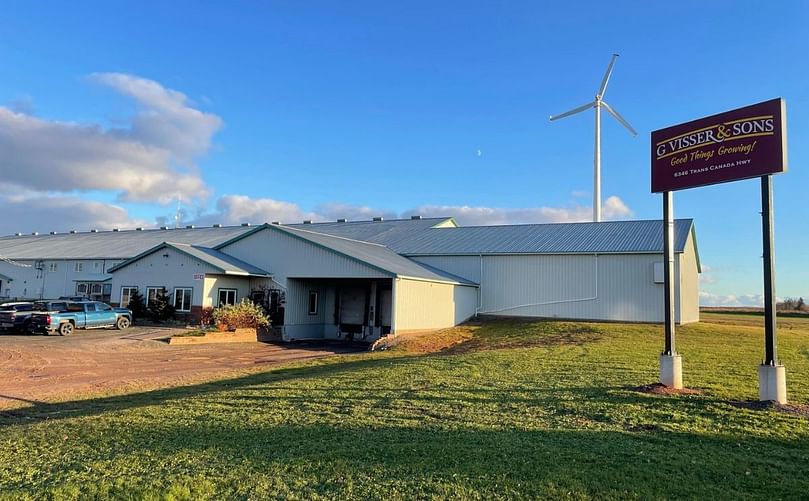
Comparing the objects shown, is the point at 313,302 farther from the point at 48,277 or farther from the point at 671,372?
the point at 48,277

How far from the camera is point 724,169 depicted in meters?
11.2

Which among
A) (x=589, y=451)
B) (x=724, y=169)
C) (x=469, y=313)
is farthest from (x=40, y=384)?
(x=469, y=313)

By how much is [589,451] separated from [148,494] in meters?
5.14

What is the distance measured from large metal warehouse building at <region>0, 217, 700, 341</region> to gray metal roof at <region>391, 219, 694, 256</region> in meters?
0.08

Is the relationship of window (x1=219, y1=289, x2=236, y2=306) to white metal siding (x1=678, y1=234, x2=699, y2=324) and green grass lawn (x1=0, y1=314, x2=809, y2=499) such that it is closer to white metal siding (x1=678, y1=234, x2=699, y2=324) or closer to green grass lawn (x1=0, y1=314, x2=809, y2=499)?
green grass lawn (x1=0, y1=314, x2=809, y2=499)

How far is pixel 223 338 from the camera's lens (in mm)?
25359

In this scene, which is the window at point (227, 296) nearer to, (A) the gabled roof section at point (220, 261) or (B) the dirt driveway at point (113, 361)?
(A) the gabled roof section at point (220, 261)

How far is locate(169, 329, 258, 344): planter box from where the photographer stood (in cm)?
2395

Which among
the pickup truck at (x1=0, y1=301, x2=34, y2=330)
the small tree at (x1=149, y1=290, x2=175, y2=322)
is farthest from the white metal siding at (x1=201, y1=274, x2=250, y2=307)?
the pickup truck at (x1=0, y1=301, x2=34, y2=330)

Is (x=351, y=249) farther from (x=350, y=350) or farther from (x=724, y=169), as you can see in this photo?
(x=724, y=169)

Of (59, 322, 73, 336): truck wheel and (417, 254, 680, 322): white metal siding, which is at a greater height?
(417, 254, 680, 322): white metal siding

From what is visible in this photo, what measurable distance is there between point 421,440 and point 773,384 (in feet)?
21.5

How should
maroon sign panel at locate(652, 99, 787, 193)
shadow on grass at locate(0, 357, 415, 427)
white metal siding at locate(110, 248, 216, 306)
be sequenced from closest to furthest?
shadow on grass at locate(0, 357, 415, 427)
maroon sign panel at locate(652, 99, 787, 193)
white metal siding at locate(110, 248, 216, 306)

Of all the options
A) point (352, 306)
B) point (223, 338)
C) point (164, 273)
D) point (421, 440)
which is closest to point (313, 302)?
point (352, 306)
